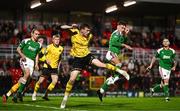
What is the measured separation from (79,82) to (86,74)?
85cm

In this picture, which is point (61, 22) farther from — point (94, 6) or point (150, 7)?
point (150, 7)

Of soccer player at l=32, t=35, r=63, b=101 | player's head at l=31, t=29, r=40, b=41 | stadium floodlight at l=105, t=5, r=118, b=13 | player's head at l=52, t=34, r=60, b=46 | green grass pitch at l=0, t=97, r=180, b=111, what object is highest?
stadium floodlight at l=105, t=5, r=118, b=13

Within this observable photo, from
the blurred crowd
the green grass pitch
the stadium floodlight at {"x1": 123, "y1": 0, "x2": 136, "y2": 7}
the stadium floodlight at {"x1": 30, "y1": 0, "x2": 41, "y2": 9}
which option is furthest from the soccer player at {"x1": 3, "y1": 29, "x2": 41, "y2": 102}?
the stadium floodlight at {"x1": 123, "y1": 0, "x2": 136, "y2": 7}

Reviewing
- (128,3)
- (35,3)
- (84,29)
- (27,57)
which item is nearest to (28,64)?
(27,57)

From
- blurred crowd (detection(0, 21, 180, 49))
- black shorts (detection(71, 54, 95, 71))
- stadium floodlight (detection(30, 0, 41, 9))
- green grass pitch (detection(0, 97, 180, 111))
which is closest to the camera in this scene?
green grass pitch (detection(0, 97, 180, 111))

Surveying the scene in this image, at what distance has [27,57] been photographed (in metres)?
17.0

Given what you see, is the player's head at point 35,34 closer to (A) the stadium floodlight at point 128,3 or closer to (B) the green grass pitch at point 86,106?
(B) the green grass pitch at point 86,106

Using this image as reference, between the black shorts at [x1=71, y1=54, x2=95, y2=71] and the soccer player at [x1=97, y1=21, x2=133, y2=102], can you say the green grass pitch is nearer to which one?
the soccer player at [x1=97, y1=21, x2=133, y2=102]

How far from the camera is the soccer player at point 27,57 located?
1650 centimetres

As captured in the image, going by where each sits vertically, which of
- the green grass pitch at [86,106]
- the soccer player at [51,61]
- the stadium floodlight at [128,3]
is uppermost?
the stadium floodlight at [128,3]

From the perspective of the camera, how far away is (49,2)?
1307 inches

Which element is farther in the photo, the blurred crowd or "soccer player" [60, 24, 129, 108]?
the blurred crowd

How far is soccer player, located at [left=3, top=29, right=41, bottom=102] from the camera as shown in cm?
1650

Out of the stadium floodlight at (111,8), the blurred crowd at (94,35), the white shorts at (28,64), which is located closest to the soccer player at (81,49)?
the white shorts at (28,64)
